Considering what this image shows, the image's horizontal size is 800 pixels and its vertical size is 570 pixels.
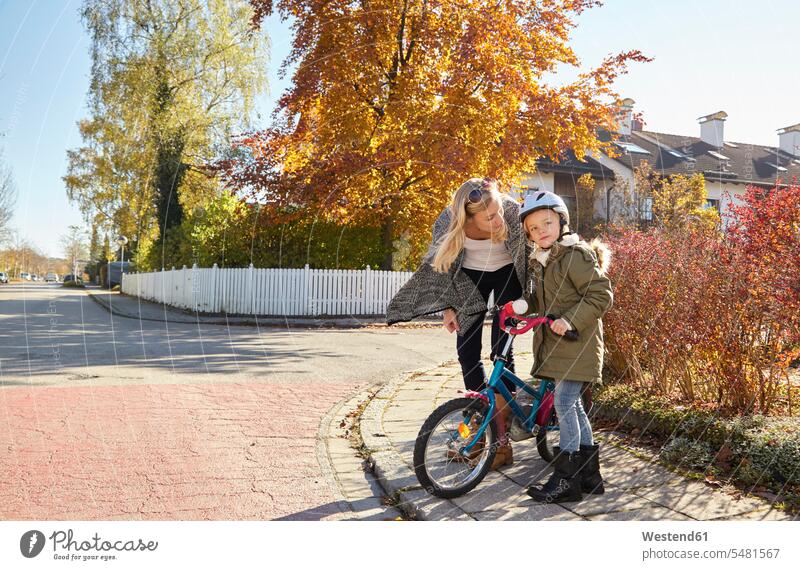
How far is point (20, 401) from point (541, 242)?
453 centimetres

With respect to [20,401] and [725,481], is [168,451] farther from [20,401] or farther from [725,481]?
[725,481]

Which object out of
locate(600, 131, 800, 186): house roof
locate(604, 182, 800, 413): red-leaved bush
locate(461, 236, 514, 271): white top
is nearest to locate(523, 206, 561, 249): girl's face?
locate(461, 236, 514, 271): white top

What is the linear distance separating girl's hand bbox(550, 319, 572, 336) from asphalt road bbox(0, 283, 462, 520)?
131cm

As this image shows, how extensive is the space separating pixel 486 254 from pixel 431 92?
9.09 ft

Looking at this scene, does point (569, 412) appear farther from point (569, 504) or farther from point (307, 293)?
point (307, 293)

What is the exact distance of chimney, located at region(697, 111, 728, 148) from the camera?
296cm

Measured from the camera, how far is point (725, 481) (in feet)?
9.60

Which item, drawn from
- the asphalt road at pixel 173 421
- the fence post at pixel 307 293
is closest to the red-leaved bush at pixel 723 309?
the asphalt road at pixel 173 421

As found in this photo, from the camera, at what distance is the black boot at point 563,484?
9.27 ft

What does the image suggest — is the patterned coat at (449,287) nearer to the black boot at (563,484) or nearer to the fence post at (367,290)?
the black boot at (563,484)

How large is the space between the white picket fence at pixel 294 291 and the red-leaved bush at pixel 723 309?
34.1ft

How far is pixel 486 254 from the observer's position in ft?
11.1

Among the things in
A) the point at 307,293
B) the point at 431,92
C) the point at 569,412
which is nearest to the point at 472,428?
the point at 569,412

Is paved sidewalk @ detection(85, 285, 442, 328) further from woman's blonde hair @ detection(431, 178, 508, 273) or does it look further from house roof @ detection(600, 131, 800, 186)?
woman's blonde hair @ detection(431, 178, 508, 273)
